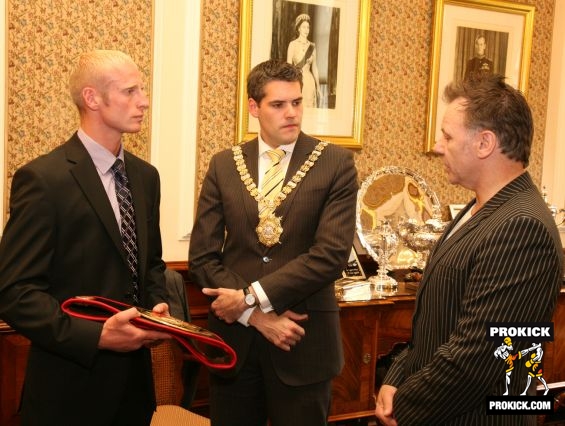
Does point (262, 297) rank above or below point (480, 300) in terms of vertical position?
below

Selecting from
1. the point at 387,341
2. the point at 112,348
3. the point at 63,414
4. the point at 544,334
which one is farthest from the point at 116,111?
the point at 387,341

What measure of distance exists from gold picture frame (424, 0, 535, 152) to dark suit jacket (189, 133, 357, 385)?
1.80 m

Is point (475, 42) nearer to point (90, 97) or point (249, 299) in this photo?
point (249, 299)

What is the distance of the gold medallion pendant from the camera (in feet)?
8.21

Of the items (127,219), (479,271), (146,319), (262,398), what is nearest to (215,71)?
(127,219)

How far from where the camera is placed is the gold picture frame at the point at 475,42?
418cm

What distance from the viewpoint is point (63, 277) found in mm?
1965

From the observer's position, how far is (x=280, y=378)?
2441 mm

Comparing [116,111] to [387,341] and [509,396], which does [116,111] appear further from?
[387,341]

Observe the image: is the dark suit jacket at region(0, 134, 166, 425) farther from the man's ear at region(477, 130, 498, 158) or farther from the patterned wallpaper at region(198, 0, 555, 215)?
the patterned wallpaper at region(198, 0, 555, 215)

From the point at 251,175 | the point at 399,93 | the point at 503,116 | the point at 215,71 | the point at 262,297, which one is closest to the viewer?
the point at 503,116

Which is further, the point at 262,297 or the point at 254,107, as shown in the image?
the point at 254,107

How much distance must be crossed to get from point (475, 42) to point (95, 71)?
2874 mm

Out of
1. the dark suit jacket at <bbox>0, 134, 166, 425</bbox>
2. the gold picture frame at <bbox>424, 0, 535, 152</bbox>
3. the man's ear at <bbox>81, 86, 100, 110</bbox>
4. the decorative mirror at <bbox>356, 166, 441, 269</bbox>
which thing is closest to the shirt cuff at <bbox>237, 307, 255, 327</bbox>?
the dark suit jacket at <bbox>0, 134, 166, 425</bbox>
